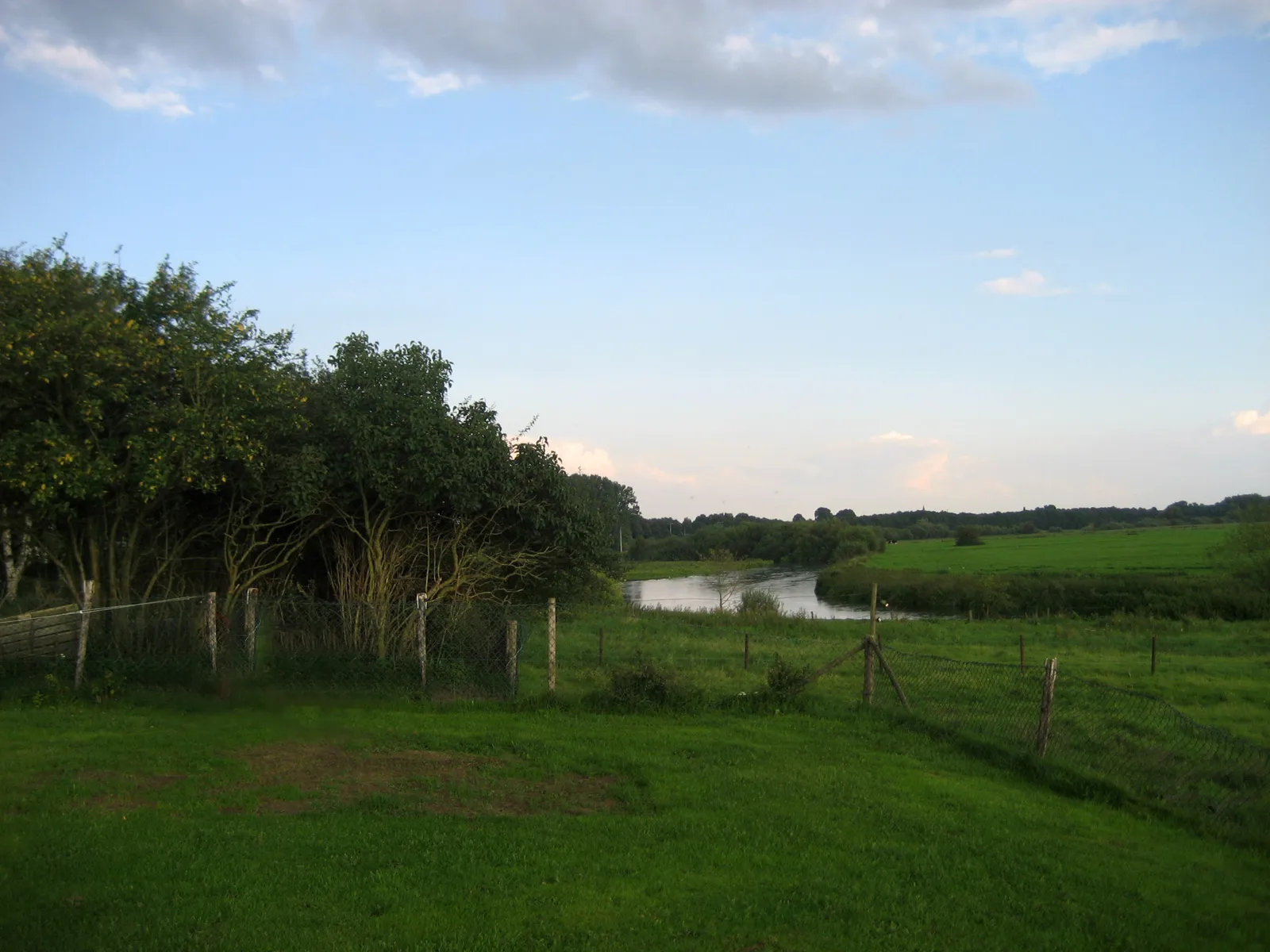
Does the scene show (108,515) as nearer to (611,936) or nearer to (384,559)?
(384,559)

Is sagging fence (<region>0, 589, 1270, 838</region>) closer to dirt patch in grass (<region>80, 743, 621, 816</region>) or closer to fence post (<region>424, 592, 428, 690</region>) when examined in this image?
fence post (<region>424, 592, 428, 690</region>)

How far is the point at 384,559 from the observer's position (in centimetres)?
1538

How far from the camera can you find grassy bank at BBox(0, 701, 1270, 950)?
5066 mm

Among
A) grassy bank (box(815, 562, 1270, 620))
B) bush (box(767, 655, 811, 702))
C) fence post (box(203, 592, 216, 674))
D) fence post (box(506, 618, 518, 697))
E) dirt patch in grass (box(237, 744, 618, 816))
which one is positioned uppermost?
fence post (box(203, 592, 216, 674))

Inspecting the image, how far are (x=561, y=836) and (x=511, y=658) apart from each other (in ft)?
19.5

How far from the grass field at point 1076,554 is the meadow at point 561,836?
159 feet

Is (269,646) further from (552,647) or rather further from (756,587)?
(756,587)

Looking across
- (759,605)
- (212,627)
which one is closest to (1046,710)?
(212,627)

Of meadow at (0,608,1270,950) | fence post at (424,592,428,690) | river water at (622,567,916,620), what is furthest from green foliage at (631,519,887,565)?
meadow at (0,608,1270,950)

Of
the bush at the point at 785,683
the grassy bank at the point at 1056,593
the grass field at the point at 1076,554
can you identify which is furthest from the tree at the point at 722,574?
the bush at the point at 785,683

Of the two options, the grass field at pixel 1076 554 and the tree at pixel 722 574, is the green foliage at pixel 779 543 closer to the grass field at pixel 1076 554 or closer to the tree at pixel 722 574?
the grass field at pixel 1076 554

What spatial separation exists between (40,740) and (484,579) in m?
7.31

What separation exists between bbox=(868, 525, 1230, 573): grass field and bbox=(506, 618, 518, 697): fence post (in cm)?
4787

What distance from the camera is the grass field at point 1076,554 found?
58344 millimetres
